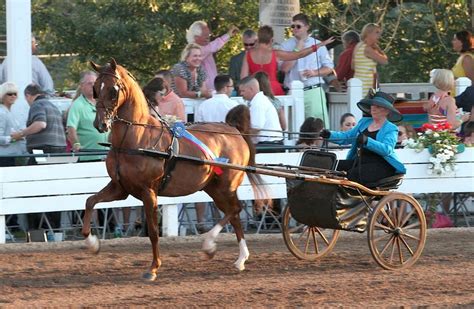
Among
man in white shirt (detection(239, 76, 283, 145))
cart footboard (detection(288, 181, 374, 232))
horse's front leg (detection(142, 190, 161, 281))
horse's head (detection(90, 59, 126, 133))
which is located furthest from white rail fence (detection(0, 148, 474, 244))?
horse's head (detection(90, 59, 126, 133))

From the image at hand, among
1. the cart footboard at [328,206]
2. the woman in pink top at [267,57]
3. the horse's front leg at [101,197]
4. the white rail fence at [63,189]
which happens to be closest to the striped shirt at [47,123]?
the white rail fence at [63,189]

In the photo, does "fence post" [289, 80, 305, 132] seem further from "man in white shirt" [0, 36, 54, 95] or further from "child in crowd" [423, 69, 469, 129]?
"man in white shirt" [0, 36, 54, 95]

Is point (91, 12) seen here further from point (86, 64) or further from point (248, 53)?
point (248, 53)

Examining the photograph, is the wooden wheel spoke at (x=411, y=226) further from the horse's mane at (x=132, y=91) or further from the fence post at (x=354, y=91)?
the fence post at (x=354, y=91)

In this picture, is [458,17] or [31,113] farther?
[458,17]

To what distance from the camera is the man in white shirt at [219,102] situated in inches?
588

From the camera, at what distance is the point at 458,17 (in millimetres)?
22297

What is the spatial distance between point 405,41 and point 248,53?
24.5ft

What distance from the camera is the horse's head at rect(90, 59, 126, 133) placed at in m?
10.9

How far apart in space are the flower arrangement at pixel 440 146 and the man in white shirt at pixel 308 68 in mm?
1821

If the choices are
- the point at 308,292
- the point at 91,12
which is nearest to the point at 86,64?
the point at 91,12

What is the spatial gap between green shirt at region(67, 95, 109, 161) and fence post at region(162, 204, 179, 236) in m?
0.99

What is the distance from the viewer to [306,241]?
1255 centimetres

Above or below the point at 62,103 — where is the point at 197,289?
below
